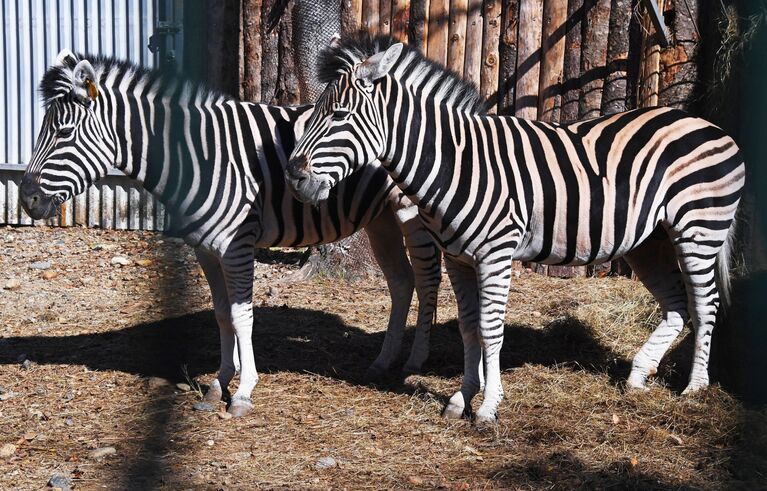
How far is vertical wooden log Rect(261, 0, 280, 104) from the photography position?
8.93m

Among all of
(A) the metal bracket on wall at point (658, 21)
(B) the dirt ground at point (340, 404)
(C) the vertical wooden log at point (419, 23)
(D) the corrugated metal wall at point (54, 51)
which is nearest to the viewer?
(B) the dirt ground at point (340, 404)

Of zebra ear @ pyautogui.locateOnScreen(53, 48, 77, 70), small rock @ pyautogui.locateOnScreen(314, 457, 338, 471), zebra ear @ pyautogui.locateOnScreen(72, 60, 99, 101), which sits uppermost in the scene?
zebra ear @ pyautogui.locateOnScreen(53, 48, 77, 70)

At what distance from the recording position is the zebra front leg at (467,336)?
5301 mm

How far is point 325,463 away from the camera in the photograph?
4.64 meters

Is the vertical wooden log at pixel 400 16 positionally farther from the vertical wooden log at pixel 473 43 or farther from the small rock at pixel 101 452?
the small rock at pixel 101 452

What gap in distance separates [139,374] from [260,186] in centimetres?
168

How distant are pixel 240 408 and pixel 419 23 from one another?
4.62m

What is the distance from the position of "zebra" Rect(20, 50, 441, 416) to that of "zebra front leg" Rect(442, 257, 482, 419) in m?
0.48

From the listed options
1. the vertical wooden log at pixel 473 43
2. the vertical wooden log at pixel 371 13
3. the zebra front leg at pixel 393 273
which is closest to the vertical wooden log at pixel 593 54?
the vertical wooden log at pixel 473 43

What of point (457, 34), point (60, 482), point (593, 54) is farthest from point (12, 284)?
point (593, 54)

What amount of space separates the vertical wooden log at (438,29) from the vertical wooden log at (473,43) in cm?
22

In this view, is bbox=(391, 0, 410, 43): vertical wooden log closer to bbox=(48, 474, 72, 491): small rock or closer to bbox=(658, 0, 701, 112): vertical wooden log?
bbox=(658, 0, 701, 112): vertical wooden log

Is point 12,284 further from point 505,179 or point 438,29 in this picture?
point 505,179

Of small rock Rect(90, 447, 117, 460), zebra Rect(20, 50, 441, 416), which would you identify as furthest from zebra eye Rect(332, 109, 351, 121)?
small rock Rect(90, 447, 117, 460)
